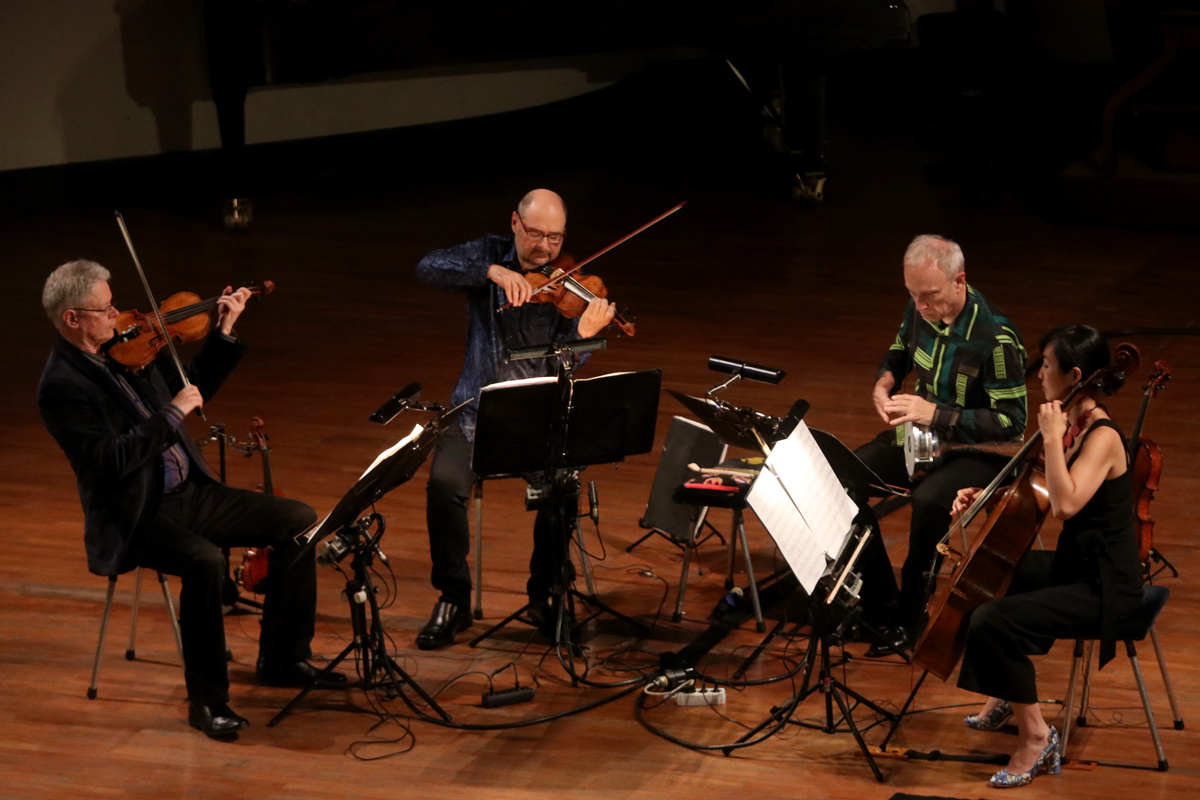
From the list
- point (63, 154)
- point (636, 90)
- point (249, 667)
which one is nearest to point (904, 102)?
point (636, 90)

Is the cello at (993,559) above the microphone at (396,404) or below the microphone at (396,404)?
below

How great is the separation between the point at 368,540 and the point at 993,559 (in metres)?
1.53

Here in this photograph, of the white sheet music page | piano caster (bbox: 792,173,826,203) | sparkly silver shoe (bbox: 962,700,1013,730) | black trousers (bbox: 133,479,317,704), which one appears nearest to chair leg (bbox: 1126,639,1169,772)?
sparkly silver shoe (bbox: 962,700,1013,730)

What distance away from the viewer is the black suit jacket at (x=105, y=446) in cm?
365

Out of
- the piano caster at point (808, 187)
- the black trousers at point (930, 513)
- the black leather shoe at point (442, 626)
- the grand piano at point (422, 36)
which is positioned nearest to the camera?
the black trousers at point (930, 513)

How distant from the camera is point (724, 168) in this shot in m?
11.3

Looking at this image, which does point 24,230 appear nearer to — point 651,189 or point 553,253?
point 651,189

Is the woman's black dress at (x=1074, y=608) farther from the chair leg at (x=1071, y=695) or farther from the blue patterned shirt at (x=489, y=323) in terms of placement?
the blue patterned shirt at (x=489, y=323)

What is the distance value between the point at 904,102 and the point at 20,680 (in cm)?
1053

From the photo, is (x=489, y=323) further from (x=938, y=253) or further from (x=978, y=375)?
(x=978, y=375)

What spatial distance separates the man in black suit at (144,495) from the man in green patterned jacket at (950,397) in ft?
5.34

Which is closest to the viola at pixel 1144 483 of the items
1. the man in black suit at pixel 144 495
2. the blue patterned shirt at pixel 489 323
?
the blue patterned shirt at pixel 489 323

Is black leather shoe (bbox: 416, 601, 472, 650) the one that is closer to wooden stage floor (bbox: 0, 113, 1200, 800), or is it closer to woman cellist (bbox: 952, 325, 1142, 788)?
wooden stage floor (bbox: 0, 113, 1200, 800)

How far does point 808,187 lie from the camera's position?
993 cm
